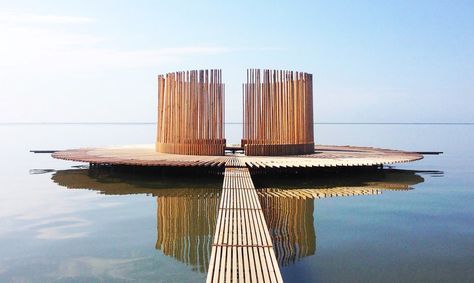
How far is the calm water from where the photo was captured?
6.09m

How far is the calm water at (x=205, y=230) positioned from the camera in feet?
20.0

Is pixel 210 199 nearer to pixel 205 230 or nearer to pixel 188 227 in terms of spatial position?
pixel 188 227

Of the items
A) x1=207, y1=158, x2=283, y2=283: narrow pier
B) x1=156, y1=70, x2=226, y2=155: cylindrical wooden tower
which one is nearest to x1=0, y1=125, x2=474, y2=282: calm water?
x1=207, y1=158, x2=283, y2=283: narrow pier

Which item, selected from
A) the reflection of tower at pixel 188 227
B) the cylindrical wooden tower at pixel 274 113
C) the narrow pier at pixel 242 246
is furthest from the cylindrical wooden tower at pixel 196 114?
the narrow pier at pixel 242 246

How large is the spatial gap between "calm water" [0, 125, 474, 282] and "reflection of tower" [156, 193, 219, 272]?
2cm

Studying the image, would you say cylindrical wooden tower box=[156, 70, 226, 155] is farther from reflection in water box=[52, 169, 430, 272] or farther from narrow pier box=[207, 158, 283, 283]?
narrow pier box=[207, 158, 283, 283]

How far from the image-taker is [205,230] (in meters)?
8.17

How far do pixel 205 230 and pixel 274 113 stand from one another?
876cm

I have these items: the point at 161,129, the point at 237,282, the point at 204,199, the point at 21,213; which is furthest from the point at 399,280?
the point at 161,129

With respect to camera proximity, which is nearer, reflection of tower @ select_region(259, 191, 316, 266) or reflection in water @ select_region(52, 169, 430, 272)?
reflection of tower @ select_region(259, 191, 316, 266)

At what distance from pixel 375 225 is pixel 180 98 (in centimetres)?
969

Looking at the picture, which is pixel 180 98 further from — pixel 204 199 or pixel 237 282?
pixel 237 282

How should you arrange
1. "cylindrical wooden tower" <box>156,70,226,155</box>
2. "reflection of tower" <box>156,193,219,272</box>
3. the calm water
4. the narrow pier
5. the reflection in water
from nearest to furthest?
1. the narrow pier
2. the calm water
3. "reflection of tower" <box>156,193,219,272</box>
4. the reflection in water
5. "cylindrical wooden tower" <box>156,70,226,155</box>

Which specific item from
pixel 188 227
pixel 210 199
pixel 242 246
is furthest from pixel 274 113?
pixel 242 246
